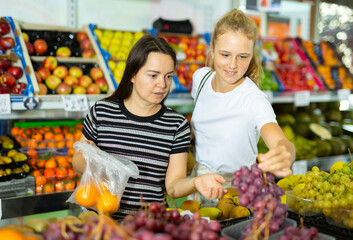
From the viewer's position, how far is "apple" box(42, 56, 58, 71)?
3010 millimetres

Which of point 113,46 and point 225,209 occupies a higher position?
point 113,46

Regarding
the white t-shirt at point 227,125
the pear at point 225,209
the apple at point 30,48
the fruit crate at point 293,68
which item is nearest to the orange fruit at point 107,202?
the pear at point 225,209

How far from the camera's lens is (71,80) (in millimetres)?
3029

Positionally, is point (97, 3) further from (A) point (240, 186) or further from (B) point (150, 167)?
(A) point (240, 186)

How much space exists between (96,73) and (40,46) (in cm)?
50

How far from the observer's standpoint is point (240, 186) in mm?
1150

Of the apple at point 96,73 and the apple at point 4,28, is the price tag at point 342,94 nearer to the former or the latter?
the apple at point 96,73

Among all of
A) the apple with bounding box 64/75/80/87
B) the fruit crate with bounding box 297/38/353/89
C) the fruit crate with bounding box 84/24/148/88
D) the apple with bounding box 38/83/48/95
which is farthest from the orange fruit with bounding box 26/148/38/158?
the fruit crate with bounding box 297/38/353/89

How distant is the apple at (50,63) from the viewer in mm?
3010

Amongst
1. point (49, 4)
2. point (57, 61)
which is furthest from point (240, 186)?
point (49, 4)

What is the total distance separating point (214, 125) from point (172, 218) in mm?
1009

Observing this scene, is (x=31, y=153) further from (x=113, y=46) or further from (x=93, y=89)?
(x=113, y=46)

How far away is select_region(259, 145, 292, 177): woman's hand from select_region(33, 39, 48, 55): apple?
7.99 ft

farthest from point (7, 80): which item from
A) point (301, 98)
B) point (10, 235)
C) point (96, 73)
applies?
point (301, 98)
